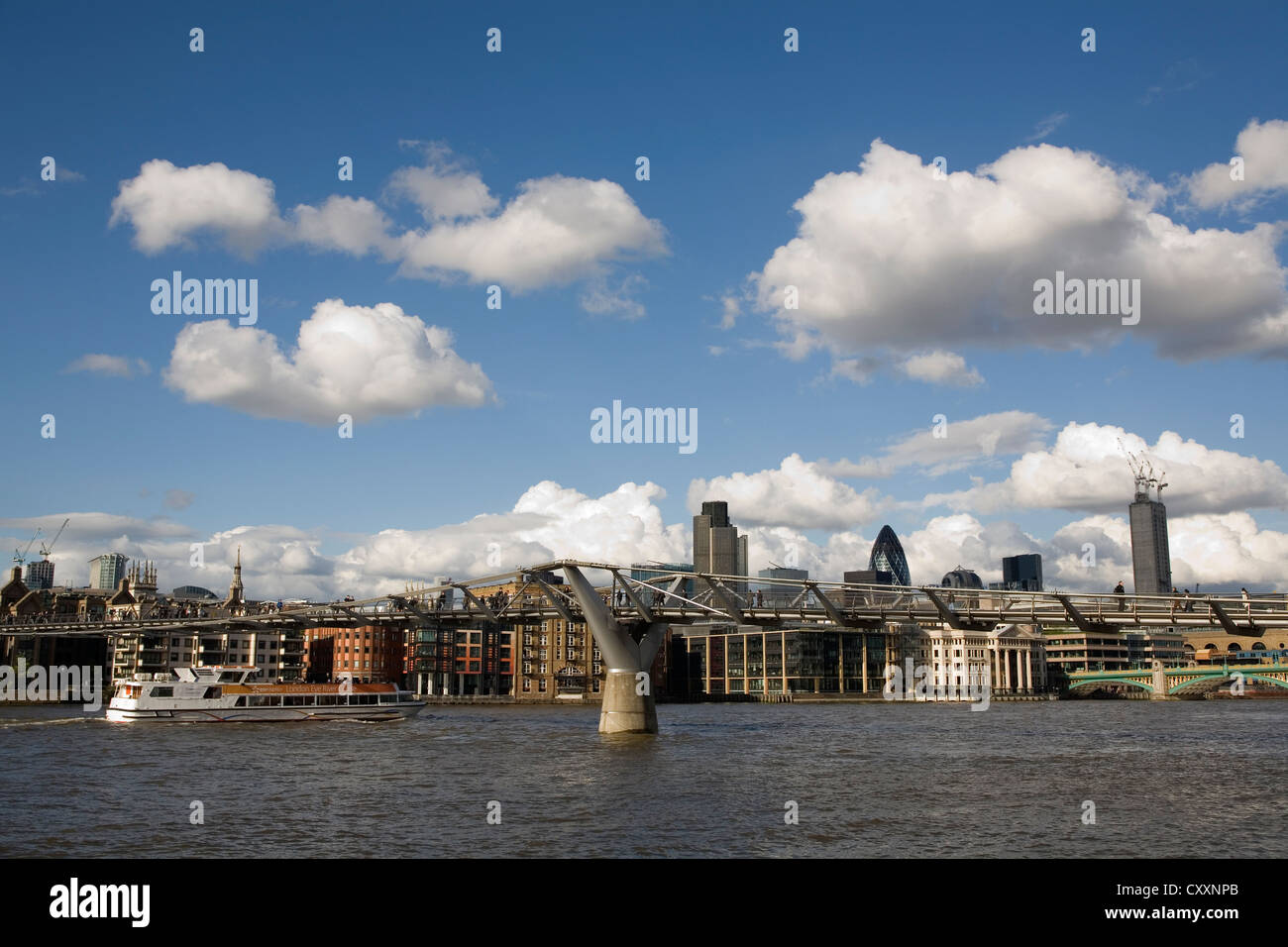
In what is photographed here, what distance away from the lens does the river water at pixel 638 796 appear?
103 ft

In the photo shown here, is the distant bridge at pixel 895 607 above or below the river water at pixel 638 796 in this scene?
above

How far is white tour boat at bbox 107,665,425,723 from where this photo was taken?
97188 millimetres

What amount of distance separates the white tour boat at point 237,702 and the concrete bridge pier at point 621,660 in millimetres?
32395

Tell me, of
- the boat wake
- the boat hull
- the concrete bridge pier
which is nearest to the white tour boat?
the boat hull

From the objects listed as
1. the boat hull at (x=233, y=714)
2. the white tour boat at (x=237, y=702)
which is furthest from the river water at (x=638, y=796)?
the white tour boat at (x=237, y=702)

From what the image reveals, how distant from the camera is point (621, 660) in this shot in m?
76.8

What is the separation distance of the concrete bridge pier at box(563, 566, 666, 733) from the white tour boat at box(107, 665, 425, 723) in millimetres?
32395

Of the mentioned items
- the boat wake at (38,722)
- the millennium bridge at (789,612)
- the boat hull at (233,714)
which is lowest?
the boat wake at (38,722)

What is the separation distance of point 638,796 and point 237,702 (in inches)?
2621

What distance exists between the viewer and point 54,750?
67125 mm

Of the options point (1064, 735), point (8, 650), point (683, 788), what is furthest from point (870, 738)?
point (8, 650)

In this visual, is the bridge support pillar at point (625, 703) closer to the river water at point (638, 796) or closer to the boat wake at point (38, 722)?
the river water at point (638, 796)
